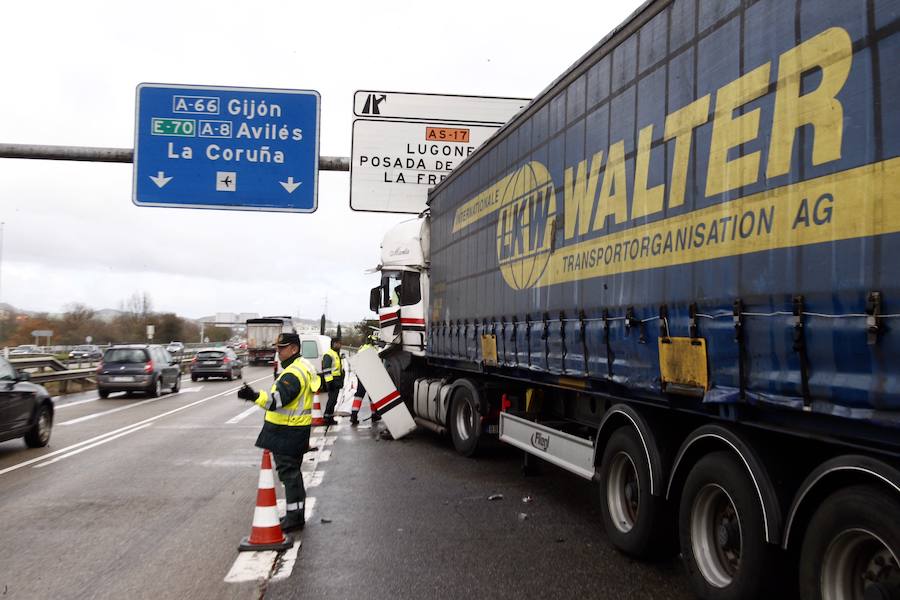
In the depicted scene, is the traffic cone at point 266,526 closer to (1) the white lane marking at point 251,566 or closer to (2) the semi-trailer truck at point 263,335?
(1) the white lane marking at point 251,566

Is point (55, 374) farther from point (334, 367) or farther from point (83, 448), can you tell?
point (83, 448)

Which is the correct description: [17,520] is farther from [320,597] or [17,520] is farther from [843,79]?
[843,79]

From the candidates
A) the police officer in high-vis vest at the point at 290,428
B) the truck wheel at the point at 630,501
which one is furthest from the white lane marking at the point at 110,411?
the truck wheel at the point at 630,501

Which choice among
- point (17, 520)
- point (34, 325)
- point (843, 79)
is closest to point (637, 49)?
point (843, 79)

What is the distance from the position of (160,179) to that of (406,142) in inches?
174

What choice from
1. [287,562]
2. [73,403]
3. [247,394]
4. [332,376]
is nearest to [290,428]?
[247,394]

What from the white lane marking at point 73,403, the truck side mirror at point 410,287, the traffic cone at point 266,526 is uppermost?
the truck side mirror at point 410,287

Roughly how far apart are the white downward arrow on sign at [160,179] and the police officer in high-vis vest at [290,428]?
778 centimetres

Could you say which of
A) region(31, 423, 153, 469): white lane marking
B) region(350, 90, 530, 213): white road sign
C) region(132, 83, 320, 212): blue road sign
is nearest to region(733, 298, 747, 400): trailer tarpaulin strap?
region(31, 423, 153, 469): white lane marking

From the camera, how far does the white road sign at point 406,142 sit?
44.7 feet

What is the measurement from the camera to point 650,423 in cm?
519

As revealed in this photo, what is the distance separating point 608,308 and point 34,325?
8724cm

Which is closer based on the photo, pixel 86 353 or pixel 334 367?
pixel 334 367

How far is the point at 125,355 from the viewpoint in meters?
22.3
